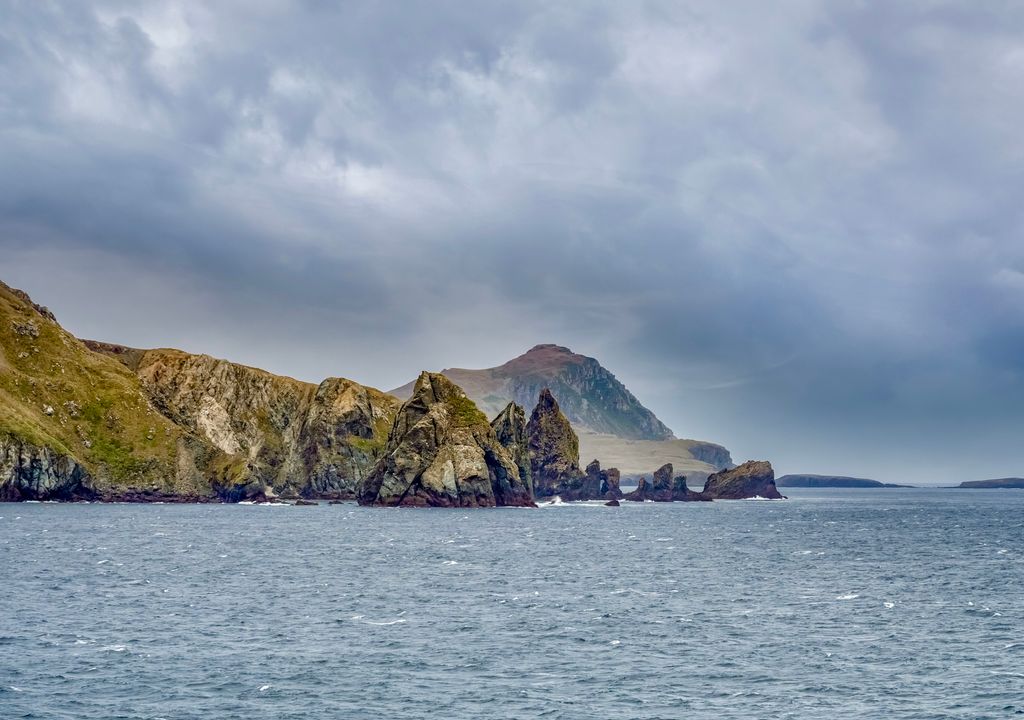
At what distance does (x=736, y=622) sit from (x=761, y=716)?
1030 inches

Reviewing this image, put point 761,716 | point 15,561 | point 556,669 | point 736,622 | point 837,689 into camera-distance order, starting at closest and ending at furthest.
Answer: point 761,716
point 837,689
point 556,669
point 736,622
point 15,561

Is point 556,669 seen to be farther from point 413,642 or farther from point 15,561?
point 15,561

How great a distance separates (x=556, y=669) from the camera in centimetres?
5750

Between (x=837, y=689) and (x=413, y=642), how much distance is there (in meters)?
25.9

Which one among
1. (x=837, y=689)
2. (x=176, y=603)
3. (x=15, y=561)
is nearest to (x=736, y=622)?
(x=837, y=689)

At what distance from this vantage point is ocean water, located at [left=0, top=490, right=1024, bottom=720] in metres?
50.4

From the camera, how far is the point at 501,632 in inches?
2707

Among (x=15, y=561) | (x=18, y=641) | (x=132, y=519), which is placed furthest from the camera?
(x=132, y=519)

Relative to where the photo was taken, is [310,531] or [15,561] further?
[310,531]

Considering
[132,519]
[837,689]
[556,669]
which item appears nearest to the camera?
[837,689]

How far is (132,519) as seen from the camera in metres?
184

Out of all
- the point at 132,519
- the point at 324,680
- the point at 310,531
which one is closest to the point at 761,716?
the point at 324,680

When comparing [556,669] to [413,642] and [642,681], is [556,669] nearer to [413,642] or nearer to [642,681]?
[642,681]

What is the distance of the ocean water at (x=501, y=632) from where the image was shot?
50375 millimetres
